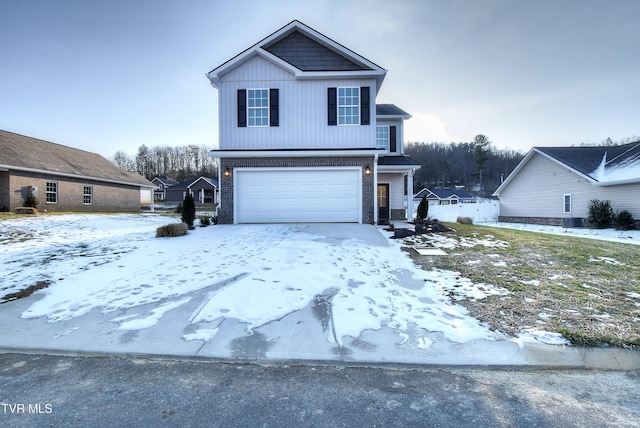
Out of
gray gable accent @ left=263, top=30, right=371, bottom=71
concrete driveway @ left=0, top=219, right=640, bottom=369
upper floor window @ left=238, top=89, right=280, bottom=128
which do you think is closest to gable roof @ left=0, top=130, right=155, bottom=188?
upper floor window @ left=238, top=89, right=280, bottom=128

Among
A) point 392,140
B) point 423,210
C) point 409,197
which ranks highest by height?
point 392,140

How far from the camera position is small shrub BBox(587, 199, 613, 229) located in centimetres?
1583

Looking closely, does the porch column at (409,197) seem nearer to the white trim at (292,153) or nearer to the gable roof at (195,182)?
the white trim at (292,153)

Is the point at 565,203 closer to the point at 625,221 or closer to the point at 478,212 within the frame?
the point at 625,221

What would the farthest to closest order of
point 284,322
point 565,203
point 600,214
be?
point 565,203 < point 600,214 < point 284,322

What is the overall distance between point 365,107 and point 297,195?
457 cm

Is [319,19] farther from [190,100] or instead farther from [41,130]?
[41,130]

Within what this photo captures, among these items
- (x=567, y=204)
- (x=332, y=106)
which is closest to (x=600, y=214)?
(x=567, y=204)

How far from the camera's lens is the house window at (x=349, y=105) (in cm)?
1202

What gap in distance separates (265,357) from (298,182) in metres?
9.19

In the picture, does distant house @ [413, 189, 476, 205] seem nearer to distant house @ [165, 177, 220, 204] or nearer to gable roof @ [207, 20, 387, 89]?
distant house @ [165, 177, 220, 204]

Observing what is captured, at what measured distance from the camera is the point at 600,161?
18.4 meters

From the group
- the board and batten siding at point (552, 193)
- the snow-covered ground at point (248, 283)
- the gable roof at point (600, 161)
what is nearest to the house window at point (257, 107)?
the snow-covered ground at point (248, 283)

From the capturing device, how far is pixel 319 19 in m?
11.9
